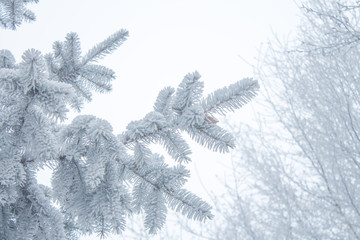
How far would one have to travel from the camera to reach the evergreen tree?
0.84 metres

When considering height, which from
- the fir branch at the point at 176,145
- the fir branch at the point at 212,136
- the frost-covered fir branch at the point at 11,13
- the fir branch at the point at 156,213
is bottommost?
the fir branch at the point at 156,213

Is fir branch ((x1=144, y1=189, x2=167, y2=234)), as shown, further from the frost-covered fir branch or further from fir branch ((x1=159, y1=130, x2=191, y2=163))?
the frost-covered fir branch

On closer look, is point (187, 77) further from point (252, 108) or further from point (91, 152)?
point (252, 108)

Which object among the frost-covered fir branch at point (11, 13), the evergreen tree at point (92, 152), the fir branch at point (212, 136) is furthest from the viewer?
the frost-covered fir branch at point (11, 13)

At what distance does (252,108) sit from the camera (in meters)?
4.50

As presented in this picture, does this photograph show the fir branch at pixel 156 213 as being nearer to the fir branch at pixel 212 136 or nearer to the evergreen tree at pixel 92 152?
the evergreen tree at pixel 92 152

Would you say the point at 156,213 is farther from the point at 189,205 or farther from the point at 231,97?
the point at 231,97

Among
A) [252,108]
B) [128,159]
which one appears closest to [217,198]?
[252,108]

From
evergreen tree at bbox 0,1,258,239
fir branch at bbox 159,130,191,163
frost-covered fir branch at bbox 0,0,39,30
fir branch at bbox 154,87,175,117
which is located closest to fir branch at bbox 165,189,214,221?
evergreen tree at bbox 0,1,258,239

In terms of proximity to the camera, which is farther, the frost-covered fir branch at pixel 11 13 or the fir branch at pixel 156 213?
the frost-covered fir branch at pixel 11 13

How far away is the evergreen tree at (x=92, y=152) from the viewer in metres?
0.84

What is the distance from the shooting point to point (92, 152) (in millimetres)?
945

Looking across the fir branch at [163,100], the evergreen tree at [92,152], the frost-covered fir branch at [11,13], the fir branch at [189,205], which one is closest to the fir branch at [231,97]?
the evergreen tree at [92,152]

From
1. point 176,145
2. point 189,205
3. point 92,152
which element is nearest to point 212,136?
point 176,145
